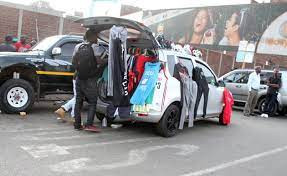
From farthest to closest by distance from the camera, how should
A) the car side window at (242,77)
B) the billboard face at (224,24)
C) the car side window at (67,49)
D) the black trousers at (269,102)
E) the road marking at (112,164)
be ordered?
the billboard face at (224,24) < the car side window at (242,77) < the black trousers at (269,102) < the car side window at (67,49) < the road marking at (112,164)

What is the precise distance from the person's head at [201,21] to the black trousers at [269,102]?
61.7 ft

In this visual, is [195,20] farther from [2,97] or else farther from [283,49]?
[2,97]

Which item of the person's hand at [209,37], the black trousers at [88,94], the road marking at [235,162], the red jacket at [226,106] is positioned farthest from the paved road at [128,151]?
the person's hand at [209,37]

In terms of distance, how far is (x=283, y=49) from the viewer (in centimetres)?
2697

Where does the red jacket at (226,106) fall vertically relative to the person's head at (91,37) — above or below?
below

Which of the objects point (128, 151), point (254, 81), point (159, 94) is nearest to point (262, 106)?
point (254, 81)

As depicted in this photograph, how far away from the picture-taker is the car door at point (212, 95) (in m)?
9.41

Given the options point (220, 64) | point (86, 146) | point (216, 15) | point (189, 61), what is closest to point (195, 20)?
point (216, 15)

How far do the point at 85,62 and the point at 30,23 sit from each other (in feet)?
32.8

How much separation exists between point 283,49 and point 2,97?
73.4 feet

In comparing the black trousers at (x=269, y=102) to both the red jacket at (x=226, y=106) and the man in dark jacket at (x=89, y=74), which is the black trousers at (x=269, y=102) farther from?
the man in dark jacket at (x=89, y=74)

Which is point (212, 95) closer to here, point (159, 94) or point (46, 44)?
point (159, 94)

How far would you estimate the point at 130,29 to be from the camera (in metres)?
7.93

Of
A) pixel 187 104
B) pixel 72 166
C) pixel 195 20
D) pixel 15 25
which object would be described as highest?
pixel 195 20
